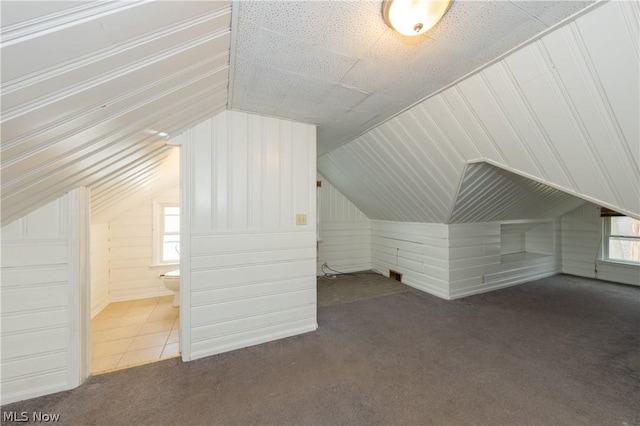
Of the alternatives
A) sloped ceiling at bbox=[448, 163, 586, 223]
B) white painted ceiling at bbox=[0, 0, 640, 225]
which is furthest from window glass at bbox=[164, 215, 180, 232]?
sloped ceiling at bbox=[448, 163, 586, 223]

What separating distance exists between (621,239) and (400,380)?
5614 millimetres

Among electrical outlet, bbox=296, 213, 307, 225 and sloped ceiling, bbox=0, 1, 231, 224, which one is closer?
sloped ceiling, bbox=0, 1, 231, 224

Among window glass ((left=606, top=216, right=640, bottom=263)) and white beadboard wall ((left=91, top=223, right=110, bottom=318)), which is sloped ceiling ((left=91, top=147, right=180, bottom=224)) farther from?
window glass ((left=606, top=216, right=640, bottom=263))

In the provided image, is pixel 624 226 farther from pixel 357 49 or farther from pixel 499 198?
pixel 357 49

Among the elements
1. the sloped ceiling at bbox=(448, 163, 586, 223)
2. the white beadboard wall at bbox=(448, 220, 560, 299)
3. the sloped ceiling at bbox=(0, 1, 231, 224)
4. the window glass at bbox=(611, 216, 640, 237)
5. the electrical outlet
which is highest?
the sloped ceiling at bbox=(0, 1, 231, 224)

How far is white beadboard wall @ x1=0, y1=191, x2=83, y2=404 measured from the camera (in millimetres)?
1707

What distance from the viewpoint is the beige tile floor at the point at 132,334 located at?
86.0 inches

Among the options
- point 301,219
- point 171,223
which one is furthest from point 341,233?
point 171,223

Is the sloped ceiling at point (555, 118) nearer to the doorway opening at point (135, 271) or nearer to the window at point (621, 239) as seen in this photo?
the doorway opening at point (135, 271)

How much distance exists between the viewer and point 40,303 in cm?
178

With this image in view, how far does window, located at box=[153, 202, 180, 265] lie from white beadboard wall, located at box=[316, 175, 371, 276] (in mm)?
2565

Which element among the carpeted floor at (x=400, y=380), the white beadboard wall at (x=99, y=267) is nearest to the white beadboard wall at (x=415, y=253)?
the carpeted floor at (x=400, y=380)

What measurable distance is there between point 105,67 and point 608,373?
12.4 ft

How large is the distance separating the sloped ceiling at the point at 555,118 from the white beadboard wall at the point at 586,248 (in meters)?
4.13
